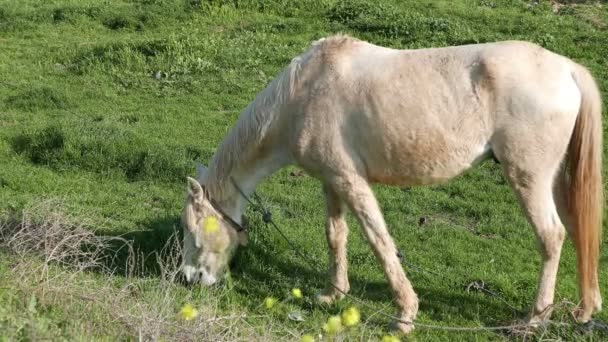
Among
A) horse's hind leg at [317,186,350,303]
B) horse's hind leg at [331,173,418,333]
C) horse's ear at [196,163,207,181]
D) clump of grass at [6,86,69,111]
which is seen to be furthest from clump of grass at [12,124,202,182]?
horse's hind leg at [331,173,418,333]

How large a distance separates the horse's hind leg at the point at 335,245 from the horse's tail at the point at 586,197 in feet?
5.63

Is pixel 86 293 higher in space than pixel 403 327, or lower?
higher

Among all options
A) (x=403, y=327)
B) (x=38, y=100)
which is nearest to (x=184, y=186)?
(x=403, y=327)

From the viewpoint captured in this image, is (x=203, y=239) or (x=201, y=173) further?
(x=201, y=173)

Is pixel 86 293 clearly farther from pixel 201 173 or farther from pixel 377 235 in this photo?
pixel 377 235

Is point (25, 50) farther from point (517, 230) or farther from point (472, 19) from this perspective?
point (517, 230)

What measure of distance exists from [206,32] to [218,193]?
846cm

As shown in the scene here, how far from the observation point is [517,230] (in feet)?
24.2

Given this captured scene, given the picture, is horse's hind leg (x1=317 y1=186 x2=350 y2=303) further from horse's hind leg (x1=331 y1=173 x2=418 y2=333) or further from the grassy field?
horse's hind leg (x1=331 y1=173 x2=418 y2=333)

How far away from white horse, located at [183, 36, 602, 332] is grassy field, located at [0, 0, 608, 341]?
637 mm

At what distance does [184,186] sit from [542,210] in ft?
13.4

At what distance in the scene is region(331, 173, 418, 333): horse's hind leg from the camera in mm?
5617

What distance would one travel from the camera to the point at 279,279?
651 cm

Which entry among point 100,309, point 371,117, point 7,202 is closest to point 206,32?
point 7,202
